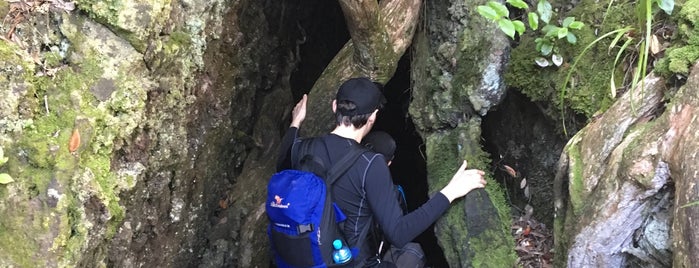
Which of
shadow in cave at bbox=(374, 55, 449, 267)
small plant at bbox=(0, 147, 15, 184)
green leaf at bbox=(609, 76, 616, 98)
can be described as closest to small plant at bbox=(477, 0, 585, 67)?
green leaf at bbox=(609, 76, 616, 98)

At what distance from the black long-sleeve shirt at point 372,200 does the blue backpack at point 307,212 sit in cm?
6

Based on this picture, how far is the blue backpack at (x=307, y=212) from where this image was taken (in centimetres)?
332

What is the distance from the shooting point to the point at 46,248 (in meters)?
2.78

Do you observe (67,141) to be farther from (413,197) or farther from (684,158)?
(413,197)

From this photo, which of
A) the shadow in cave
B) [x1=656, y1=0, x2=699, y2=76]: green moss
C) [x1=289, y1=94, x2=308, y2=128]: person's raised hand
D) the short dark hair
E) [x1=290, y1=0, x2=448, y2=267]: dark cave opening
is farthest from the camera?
[x1=290, y1=0, x2=448, y2=267]: dark cave opening

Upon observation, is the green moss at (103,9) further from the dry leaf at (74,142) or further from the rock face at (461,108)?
the rock face at (461,108)

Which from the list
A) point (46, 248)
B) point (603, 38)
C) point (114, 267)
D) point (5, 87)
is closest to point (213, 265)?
point (114, 267)

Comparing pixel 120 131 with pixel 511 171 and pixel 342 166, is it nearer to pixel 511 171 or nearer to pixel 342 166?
pixel 342 166

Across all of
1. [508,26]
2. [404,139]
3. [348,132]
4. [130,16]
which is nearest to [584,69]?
[508,26]

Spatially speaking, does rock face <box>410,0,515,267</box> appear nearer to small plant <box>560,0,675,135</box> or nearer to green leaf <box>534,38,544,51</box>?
green leaf <box>534,38,544,51</box>

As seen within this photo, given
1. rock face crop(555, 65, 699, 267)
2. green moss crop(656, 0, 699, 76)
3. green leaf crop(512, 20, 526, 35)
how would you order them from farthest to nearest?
1. green leaf crop(512, 20, 526, 35)
2. green moss crop(656, 0, 699, 76)
3. rock face crop(555, 65, 699, 267)

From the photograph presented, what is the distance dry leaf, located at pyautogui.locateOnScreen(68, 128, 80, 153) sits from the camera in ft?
9.75

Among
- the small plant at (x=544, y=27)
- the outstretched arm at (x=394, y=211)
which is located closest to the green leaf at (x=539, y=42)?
the small plant at (x=544, y=27)

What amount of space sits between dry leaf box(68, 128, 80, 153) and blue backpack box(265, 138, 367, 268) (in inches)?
44.2
